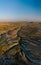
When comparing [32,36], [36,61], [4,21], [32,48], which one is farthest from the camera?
[4,21]

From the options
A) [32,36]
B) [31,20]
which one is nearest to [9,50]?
[32,36]

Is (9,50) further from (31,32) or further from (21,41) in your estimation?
(31,32)

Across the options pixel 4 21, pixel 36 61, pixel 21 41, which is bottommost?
pixel 36 61

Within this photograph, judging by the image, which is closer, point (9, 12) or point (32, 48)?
point (32, 48)

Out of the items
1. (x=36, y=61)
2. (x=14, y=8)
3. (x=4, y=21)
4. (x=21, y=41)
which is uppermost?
(x=14, y=8)

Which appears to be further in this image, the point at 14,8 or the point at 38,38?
the point at 14,8

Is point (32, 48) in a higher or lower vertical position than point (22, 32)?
lower

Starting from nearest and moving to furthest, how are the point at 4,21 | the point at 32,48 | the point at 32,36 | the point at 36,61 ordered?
the point at 36,61 → the point at 32,48 → the point at 32,36 → the point at 4,21

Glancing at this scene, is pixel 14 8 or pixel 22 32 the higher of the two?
pixel 14 8

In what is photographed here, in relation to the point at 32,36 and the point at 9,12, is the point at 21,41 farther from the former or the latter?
the point at 9,12
